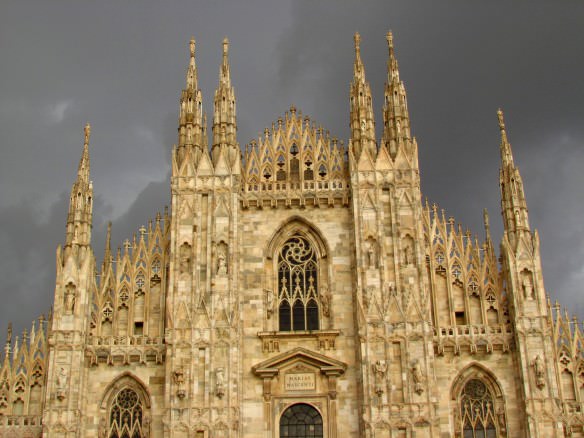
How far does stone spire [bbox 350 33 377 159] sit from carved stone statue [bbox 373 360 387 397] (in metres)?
7.53

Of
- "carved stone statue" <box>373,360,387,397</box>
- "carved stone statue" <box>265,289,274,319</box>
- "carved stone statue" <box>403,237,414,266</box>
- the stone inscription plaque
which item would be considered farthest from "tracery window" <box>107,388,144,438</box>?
"carved stone statue" <box>403,237,414,266</box>

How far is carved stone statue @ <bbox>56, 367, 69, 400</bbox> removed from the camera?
89.3 feet

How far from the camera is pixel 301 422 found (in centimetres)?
2781

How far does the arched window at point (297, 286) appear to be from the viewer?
95.8ft

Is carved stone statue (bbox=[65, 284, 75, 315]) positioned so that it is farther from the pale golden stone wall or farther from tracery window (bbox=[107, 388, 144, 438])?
the pale golden stone wall

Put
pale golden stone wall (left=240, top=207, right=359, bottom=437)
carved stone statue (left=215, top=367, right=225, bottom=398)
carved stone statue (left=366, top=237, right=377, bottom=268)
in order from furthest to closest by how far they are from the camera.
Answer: carved stone statue (left=366, top=237, right=377, bottom=268) < pale golden stone wall (left=240, top=207, right=359, bottom=437) < carved stone statue (left=215, top=367, right=225, bottom=398)

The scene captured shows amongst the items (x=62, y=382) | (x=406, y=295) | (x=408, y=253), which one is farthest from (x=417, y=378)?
(x=62, y=382)

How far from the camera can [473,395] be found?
92.1 ft

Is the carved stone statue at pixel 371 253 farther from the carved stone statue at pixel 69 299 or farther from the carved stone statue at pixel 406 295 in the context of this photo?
the carved stone statue at pixel 69 299

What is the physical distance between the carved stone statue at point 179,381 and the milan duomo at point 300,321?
0.15 feet

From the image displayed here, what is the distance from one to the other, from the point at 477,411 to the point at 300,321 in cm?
641

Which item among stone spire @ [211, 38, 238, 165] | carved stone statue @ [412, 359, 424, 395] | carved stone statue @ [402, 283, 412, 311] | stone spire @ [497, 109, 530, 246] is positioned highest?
stone spire @ [211, 38, 238, 165]

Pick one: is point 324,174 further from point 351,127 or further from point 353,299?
point 353,299

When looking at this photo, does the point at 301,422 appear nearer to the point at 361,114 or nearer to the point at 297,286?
the point at 297,286
